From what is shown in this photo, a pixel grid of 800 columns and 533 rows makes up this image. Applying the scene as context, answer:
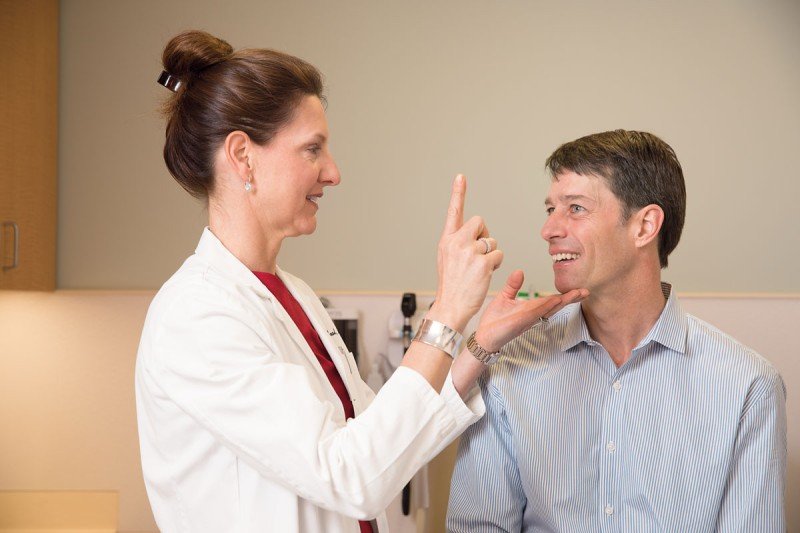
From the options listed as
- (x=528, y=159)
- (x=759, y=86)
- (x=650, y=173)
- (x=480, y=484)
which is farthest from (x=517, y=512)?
(x=759, y=86)

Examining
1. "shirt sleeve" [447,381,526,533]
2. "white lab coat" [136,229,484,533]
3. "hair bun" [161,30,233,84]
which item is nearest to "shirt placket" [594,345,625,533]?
"shirt sleeve" [447,381,526,533]

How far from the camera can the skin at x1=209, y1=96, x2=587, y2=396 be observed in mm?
1120

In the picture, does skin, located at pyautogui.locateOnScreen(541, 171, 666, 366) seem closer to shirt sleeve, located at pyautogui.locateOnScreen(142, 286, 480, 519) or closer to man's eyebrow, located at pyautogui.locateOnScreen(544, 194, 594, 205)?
man's eyebrow, located at pyautogui.locateOnScreen(544, 194, 594, 205)

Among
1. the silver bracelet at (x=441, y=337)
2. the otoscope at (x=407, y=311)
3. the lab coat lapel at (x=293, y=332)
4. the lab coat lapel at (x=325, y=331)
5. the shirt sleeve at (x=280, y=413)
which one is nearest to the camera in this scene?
the shirt sleeve at (x=280, y=413)

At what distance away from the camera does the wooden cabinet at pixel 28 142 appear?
2414 millimetres

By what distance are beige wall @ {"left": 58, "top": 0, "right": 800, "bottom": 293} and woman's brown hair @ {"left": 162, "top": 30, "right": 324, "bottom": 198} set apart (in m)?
1.53

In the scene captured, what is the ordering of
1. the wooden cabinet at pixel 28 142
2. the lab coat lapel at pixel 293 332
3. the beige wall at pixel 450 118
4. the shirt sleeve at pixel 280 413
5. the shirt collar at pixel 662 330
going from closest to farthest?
the shirt sleeve at pixel 280 413 < the lab coat lapel at pixel 293 332 < the shirt collar at pixel 662 330 < the wooden cabinet at pixel 28 142 < the beige wall at pixel 450 118

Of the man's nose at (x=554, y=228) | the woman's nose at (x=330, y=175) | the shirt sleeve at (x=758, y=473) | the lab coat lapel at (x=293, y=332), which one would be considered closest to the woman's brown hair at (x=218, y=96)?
the woman's nose at (x=330, y=175)

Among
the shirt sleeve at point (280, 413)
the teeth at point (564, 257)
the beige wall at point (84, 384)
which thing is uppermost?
the teeth at point (564, 257)

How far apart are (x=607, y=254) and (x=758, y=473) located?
18.4 inches

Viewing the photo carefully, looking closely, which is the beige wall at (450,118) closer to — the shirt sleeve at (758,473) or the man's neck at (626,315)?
the man's neck at (626,315)

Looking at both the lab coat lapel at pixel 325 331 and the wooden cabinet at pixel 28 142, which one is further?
the wooden cabinet at pixel 28 142

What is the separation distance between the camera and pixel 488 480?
1440 millimetres

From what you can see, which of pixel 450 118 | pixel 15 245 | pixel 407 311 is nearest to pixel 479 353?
pixel 407 311
